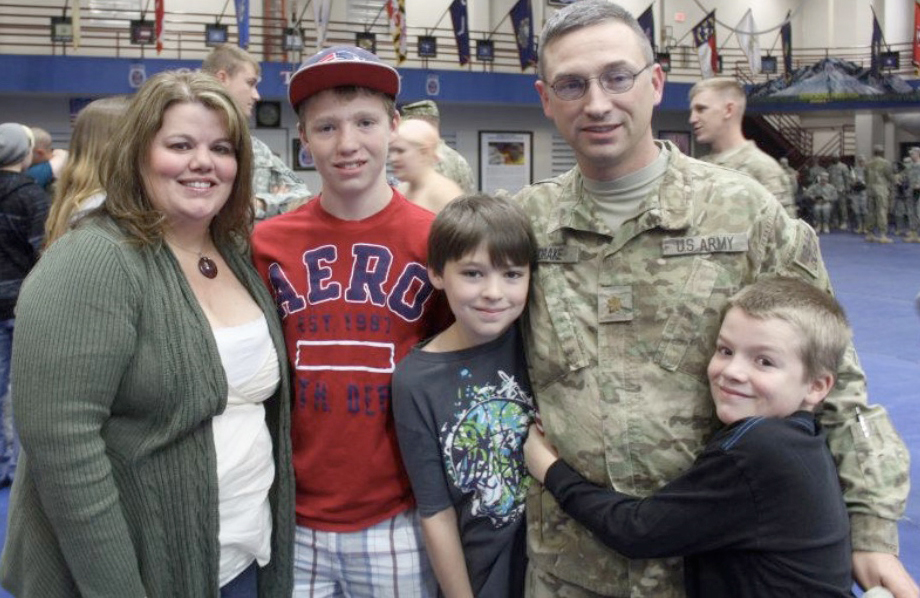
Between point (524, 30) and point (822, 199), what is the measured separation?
25.7ft

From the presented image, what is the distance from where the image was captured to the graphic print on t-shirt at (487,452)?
1890 millimetres

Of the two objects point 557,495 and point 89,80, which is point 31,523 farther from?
point 89,80

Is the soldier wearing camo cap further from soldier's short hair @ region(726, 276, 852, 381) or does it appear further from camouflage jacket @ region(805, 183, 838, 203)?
soldier's short hair @ region(726, 276, 852, 381)

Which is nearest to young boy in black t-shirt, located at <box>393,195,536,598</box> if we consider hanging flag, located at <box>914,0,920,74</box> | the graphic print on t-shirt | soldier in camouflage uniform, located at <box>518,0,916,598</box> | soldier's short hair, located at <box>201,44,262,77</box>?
the graphic print on t-shirt

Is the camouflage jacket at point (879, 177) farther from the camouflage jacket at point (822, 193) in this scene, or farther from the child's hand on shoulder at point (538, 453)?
the child's hand on shoulder at point (538, 453)

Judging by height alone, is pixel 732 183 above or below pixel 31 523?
above

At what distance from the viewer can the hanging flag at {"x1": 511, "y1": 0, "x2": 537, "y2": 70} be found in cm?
1908

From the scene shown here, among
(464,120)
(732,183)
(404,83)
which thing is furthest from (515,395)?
(464,120)

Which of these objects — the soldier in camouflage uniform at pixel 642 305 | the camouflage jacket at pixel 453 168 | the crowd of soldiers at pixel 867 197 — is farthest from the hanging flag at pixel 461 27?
the soldier in camouflage uniform at pixel 642 305

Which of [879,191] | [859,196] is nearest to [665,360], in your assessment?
[879,191]

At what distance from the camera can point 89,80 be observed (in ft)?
48.9

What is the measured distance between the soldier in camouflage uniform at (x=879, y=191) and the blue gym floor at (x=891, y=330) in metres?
1.26

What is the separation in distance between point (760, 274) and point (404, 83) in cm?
1686

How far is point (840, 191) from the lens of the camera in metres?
20.5
